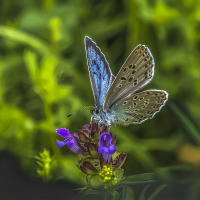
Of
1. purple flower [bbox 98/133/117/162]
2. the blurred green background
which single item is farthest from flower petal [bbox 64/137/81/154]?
the blurred green background

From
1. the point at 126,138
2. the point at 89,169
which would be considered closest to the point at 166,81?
the point at 126,138

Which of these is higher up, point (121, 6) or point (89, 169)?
point (121, 6)

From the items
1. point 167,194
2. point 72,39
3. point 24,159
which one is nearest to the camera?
point 167,194

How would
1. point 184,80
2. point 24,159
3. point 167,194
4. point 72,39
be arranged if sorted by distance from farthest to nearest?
point 72,39
point 184,80
point 24,159
point 167,194

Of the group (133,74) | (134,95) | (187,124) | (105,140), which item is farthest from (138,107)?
(187,124)

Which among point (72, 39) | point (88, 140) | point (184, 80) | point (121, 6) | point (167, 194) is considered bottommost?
point (167, 194)

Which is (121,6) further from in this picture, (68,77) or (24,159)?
(24,159)

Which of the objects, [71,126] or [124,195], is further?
[71,126]
